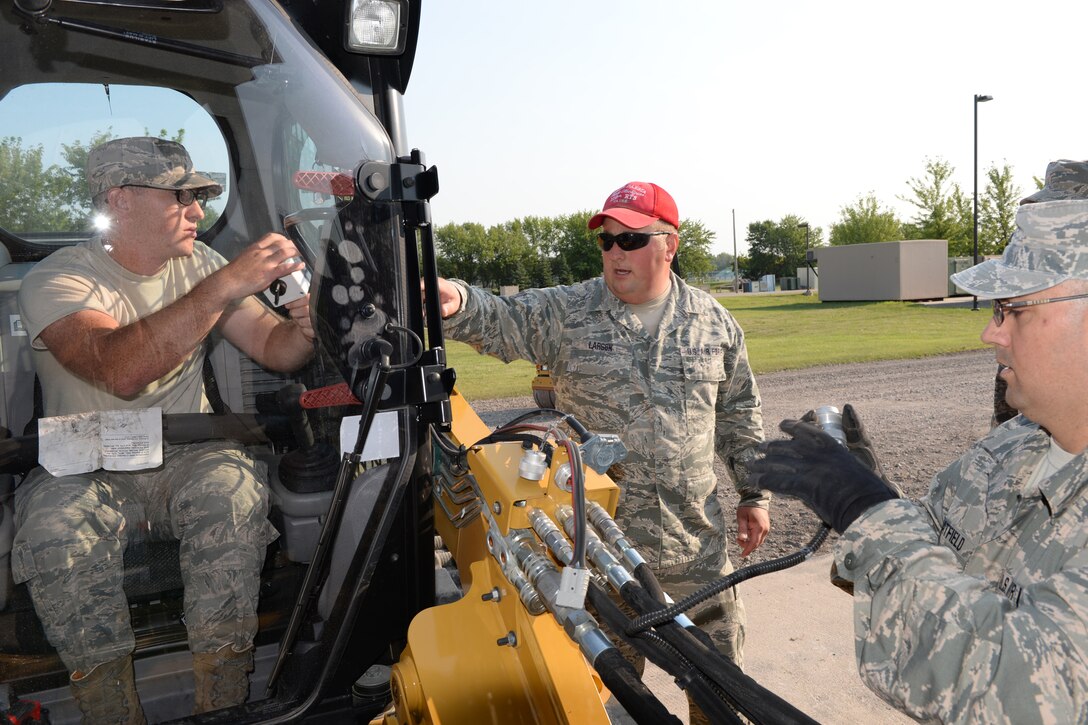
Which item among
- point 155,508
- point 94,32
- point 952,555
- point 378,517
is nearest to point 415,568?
point 378,517

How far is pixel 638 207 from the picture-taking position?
11.5 feet

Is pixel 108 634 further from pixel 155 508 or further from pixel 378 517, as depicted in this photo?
pixel 378 517

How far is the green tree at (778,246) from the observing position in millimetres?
90375

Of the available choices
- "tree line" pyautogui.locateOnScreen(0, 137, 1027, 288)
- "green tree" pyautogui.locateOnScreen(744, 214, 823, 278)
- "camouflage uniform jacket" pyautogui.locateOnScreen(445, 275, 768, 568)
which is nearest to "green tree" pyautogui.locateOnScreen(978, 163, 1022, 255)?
"tree line" pyautogui.locateOnScreen(0, 137, 1027, 288)

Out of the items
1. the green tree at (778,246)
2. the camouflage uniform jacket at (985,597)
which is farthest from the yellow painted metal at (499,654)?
the green tree at (778,246)

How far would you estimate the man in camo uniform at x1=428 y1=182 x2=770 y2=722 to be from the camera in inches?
134

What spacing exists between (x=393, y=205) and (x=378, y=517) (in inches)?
34.6

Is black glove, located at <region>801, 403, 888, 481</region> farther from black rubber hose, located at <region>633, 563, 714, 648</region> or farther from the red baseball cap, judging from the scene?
the red baseball cap

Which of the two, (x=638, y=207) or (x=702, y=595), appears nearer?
(x=702, y=595)

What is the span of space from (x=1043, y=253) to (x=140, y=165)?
216cm

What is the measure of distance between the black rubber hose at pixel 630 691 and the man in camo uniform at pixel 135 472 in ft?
3.58

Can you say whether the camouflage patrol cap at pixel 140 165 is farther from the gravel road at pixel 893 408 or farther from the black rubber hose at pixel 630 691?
the gravel road at pixel 893 408

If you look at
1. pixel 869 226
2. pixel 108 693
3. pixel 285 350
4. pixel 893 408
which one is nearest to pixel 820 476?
pixel 285 350

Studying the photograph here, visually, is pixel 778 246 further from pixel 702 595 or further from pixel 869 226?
pixel 702 595
